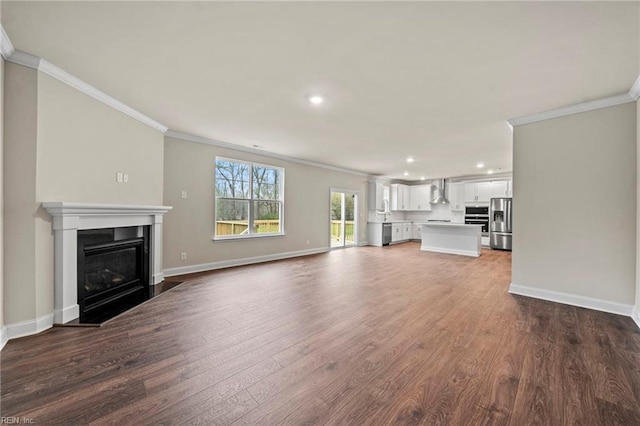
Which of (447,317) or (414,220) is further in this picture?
(414,220)

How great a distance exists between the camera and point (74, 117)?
9.43ft

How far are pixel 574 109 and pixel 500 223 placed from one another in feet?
19.3

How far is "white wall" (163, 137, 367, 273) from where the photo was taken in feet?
15.5

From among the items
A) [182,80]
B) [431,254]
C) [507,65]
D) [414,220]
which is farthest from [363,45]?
[414,220]

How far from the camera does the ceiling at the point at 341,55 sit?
182 centimetres

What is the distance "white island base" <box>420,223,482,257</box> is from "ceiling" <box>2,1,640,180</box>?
4.06 metres

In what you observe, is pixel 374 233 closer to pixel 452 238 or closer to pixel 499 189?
pixel 452 238

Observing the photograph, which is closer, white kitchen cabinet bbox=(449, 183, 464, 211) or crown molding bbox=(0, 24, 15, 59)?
crown molding bbox=(0, 24, 15, 59)

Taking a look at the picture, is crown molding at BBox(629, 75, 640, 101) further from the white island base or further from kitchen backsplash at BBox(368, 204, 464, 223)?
kitchen backsplash at BBox(368, 204, 464, 223)

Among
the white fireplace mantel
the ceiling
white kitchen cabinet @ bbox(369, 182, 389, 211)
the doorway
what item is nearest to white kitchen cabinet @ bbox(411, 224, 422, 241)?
white kitchen cabinet @ bbox(369, 182, 389, 211)

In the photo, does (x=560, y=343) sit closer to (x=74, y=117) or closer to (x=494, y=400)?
(x=494, y=400)

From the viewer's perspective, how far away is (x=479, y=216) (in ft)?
30.0

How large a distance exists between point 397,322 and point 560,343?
1399 mm

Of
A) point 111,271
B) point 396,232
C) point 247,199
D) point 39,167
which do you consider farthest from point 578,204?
point 396,232
